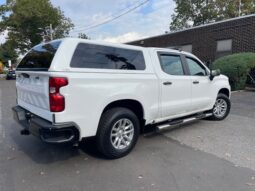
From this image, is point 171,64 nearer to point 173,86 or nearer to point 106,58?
point 173,86

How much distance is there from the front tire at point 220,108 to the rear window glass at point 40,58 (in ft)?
15.2

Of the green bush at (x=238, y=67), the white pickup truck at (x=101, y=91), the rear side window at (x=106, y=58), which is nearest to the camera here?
the white pickup truck at (x=101, y=91)

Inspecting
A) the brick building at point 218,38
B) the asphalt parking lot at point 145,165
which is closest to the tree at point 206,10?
the brick building at point 218,38

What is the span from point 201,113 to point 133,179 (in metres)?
3.24

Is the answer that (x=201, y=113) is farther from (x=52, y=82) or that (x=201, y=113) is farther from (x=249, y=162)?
(x=52, y=82)

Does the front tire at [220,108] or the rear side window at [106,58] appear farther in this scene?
the front tire at [220,108]

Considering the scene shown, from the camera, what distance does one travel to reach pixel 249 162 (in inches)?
154

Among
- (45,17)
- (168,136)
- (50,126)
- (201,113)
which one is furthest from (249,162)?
(45,17)

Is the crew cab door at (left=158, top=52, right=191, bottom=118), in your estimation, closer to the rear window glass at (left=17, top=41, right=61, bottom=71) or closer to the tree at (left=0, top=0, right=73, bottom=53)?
the rear window glass at (left=17, top=41, right=61, bottom=71)

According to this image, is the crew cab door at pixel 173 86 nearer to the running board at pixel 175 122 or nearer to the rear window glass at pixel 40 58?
the running board at pixel 175 122

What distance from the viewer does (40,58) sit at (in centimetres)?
391

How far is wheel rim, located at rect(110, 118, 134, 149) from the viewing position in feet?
13.3

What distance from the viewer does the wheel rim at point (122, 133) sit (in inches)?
159

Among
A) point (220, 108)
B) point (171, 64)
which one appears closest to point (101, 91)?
point (171, 64)
